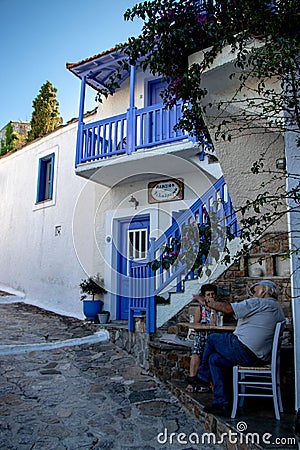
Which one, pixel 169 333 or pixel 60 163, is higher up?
pixel 60 163

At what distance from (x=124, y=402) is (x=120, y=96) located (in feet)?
21.3

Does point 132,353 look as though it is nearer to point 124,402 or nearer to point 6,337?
point 124,402

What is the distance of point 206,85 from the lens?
12.5 ft

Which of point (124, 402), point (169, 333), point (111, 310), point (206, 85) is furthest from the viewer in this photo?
point (111, 310)

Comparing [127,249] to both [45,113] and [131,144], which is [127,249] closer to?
[131,144]

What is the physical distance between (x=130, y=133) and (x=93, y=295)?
3.37 m

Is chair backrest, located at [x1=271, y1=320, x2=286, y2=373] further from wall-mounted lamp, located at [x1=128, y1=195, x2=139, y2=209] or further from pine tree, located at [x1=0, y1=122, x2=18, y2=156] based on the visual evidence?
pine tree, located at [x1=0, y1=122, x2=18, y2=156]

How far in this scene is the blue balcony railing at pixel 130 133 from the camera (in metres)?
6.84

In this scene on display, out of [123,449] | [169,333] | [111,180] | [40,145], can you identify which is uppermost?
[40,145]

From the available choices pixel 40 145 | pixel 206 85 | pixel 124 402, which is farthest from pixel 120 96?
pixel 124 402

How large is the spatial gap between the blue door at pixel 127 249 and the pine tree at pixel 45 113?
6.03 meters

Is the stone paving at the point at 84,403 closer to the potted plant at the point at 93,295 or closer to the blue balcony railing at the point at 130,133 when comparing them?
the potted plant at the point at 93,295

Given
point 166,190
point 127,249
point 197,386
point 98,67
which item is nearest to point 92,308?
point 127,249

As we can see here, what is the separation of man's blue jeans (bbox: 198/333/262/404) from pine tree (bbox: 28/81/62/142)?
10577 mm
